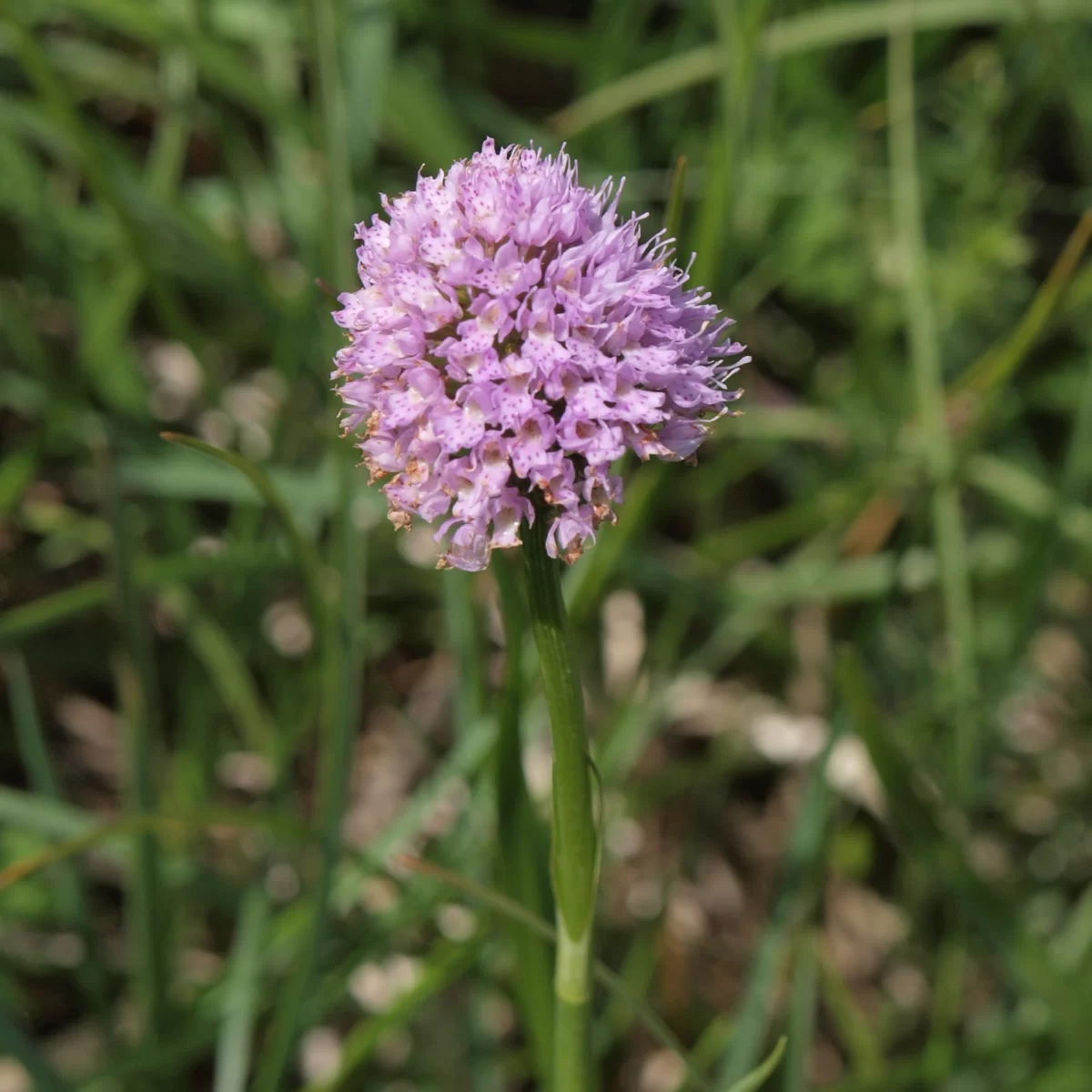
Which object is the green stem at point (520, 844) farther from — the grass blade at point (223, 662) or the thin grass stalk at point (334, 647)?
the grass blade at point (223, 662)

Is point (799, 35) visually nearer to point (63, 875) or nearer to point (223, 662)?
point (223, 662)

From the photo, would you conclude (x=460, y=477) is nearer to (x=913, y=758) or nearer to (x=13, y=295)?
(x=913, y=758)

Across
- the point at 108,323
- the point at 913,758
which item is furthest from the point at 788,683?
the point at 108,323

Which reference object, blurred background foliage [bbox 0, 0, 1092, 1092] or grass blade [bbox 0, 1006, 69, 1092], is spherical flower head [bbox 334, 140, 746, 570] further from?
grass blade [bbox 0, 1006, 69, 1092]

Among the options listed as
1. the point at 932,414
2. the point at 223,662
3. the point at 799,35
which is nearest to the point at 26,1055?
the point at 223,662

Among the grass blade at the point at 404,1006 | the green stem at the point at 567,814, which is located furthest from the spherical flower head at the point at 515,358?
the grass blade at the point at 404,1006

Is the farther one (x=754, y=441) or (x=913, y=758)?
(x=754, y=441)

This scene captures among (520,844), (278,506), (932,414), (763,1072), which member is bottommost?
(763,1072)

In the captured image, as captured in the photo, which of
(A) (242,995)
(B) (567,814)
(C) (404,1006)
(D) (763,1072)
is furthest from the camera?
(A) (242,995)
